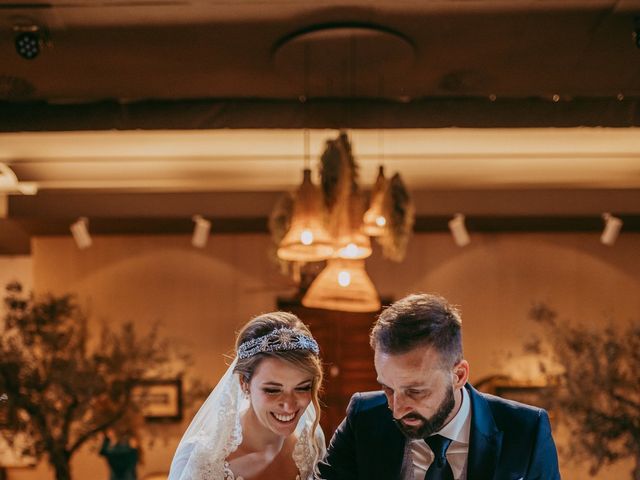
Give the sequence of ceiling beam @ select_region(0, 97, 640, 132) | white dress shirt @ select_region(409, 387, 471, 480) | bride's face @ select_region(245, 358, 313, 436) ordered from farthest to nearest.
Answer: ceiling beam @ select_region(0, 97, 640, 132)
bride's face @ select_region(245, 358, 313, 436)
white dress shirt @ select_region(409, 387, 471, 480)

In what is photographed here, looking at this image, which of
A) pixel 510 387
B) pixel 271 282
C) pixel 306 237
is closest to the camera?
pixel 306 237

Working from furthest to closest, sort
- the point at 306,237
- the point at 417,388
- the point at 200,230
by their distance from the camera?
the point at 200,230
the point at 306,237
the point at 417,388

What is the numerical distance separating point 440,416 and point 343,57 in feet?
9.38

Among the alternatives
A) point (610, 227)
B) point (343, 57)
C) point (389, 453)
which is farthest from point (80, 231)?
point (389, 453)

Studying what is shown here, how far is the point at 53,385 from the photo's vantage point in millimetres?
5145

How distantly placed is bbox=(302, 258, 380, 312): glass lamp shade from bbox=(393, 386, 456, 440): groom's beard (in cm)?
214

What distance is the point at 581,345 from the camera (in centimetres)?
541

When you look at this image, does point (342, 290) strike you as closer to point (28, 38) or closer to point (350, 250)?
point (350, 250)

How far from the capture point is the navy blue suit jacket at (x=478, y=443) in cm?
199

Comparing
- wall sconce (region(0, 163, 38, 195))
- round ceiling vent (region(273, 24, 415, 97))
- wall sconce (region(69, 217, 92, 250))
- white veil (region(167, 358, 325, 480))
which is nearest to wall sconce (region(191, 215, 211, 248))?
wall sconce (region(69, 217, 92, 250))

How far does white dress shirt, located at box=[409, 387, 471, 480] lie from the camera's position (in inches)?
80.7

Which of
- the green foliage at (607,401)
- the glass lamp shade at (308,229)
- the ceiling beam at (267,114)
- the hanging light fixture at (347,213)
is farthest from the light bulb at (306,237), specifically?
the green foliage at (607,401)

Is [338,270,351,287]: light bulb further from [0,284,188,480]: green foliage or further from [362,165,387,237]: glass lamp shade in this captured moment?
[0,284,188,480]: green foliage

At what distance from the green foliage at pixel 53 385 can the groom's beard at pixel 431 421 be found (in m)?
3.56
